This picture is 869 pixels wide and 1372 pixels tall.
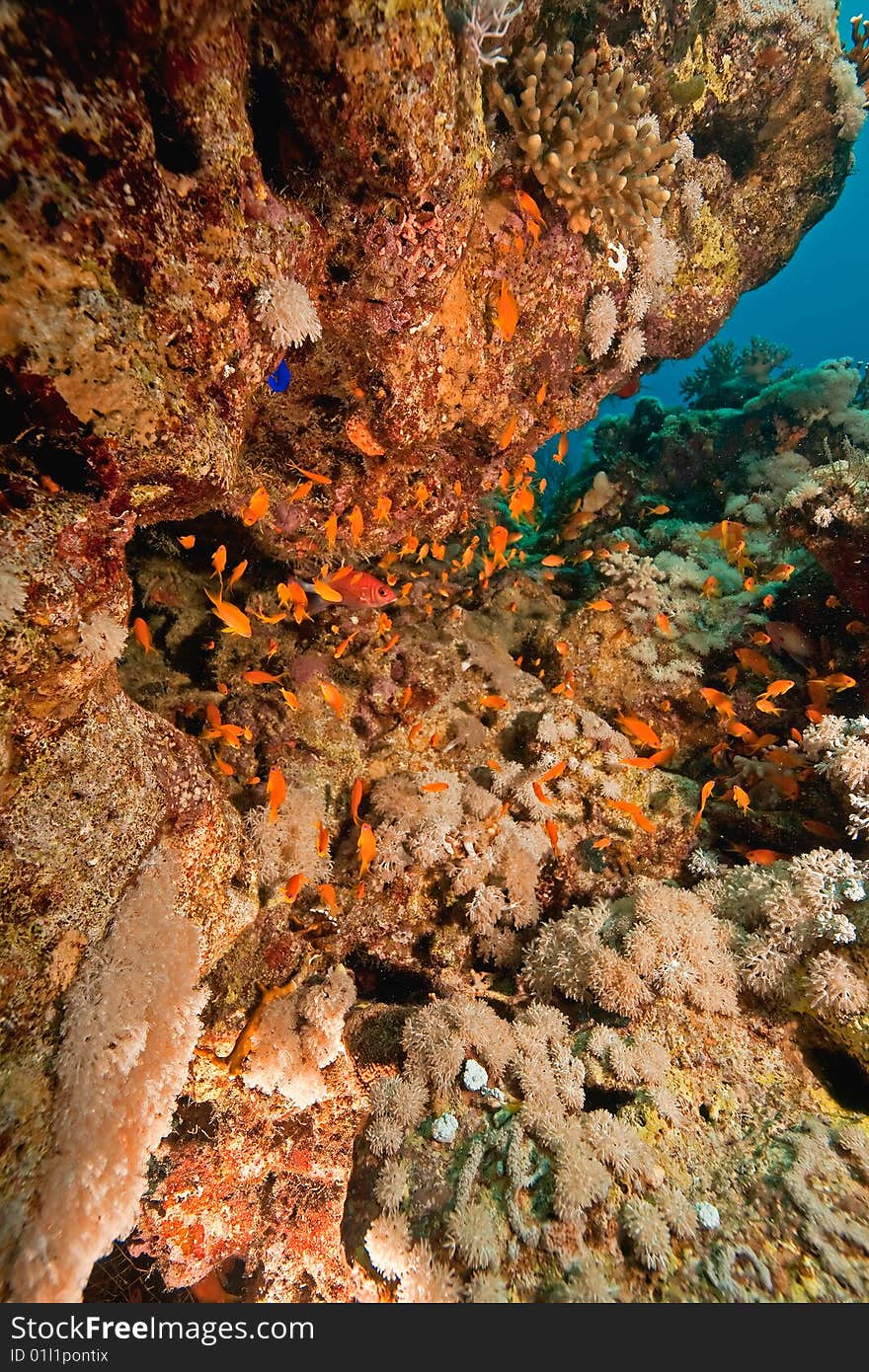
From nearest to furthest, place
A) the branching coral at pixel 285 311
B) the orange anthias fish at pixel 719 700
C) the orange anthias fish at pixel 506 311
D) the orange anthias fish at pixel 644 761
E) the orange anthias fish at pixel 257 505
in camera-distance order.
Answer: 1. the branching coral at pixel 285 311
2. the orange anthias fish at pixel 257 505
3. the orange anthias fish at pixel 506 311
4. the orange anthias fish at pixel 644 761
5. the orange anthias fish at pixel 719 700

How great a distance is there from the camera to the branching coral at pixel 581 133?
148 inches

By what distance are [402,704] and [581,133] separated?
4454 millimetres

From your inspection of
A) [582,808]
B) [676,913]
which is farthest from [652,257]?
[676,913]

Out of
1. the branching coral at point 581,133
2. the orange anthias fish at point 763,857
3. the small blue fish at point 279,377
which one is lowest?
the orange anthias fish at point 763,857

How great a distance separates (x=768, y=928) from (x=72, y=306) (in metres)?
4.94

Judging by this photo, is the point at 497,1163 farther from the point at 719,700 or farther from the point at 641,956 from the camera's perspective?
the point at 719,700

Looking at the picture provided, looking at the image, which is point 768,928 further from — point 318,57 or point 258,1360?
point 318,57

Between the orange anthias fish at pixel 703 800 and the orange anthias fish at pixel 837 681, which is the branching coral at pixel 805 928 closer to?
the orange anthias fish at pixel 703 800

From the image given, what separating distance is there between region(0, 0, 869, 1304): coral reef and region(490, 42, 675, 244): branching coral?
1.4 inches

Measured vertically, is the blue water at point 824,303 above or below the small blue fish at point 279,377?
above

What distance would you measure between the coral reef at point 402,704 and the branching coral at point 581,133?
37 mm

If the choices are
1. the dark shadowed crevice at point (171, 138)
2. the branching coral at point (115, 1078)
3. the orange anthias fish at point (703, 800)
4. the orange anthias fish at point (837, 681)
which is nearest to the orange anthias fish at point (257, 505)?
the dark shadowed crevice at point (171, 138)

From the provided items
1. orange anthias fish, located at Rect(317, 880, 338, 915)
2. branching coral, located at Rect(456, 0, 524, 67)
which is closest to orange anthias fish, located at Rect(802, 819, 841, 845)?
orange anthias fish, located at Rect(317, 880, 338, 915)

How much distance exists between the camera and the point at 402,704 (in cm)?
524
